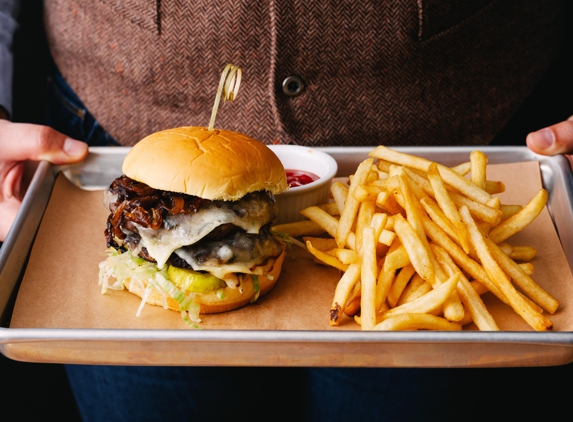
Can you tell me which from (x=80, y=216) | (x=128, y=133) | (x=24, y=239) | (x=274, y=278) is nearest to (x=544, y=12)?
(x=274, y=278)

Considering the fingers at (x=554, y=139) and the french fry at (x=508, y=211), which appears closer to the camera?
the french fry at (x=508, y=211)

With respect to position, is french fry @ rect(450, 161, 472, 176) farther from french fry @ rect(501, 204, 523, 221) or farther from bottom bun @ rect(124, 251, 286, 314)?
bottom bun @ rect(124, 251, 286, 314)

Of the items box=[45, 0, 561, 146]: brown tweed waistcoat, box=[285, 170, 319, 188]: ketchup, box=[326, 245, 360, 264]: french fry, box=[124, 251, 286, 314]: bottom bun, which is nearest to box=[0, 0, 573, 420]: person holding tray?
box=[45, 0, 561, 146]: brown tweed waistcoat

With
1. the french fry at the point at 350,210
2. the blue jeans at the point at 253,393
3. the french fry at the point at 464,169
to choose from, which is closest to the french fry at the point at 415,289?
the french fry at the point at 350,210

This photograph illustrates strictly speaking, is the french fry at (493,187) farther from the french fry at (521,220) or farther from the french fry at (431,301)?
the french fry at (431,301)

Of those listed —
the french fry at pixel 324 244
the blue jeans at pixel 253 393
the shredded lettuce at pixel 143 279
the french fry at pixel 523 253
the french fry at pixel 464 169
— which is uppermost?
the french fry at pixel 464 169

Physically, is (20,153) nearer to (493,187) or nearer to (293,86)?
(293,86)

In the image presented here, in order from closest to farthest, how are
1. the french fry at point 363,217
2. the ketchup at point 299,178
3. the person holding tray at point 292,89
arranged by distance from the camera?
the french fry at point 363,217, the person holding tray at point 292,89, the ketchup at point 299,178
